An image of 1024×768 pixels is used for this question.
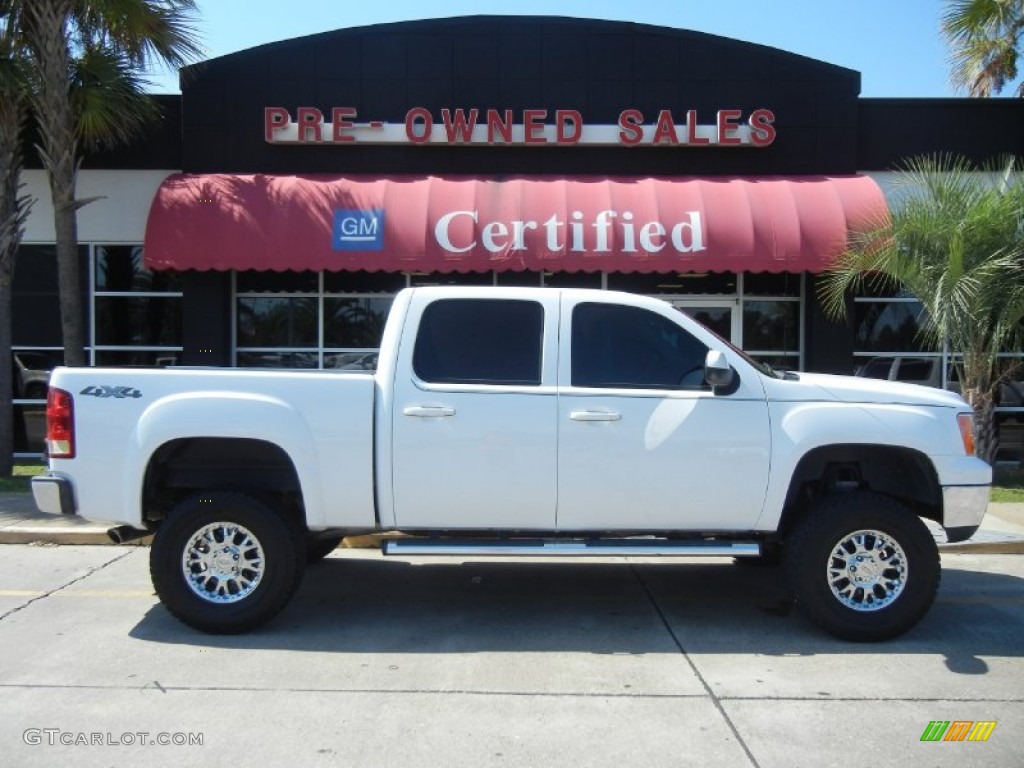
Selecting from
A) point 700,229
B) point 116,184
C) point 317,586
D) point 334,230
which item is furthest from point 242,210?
point 317,586

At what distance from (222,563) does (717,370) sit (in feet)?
10.9

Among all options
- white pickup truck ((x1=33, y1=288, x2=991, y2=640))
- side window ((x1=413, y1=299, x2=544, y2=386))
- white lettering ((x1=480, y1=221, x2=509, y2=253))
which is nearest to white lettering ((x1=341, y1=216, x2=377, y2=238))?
white lettering ((x1=480, y1=221, x2=509, y2=253))

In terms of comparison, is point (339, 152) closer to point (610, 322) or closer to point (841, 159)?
point (841, 159)

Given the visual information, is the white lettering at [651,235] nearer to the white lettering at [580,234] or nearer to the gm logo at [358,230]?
the white lettering at [580,234]

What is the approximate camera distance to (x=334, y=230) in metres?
12.1

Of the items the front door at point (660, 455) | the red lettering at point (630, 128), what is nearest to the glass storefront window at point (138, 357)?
the red lettering at point (630, 128)

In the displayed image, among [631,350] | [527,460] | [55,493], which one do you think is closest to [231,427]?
[55,493]

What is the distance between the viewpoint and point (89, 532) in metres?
8.61

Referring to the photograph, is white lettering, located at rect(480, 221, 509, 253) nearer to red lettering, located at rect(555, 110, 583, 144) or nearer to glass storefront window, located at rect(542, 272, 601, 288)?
glass storefront window, located at rect(542, 272, 601, 288)

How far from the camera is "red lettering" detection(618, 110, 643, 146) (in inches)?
517

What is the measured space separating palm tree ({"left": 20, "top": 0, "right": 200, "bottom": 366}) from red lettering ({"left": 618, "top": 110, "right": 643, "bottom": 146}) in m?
6.19

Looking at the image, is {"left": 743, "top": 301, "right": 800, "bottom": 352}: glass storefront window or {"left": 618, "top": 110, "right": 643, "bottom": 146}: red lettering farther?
{"left": 743, "top": 301, "right": 800, "bottom": 352}: glass storefront window

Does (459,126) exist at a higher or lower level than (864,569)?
higher

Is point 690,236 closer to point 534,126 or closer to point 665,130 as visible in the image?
point 665,130
